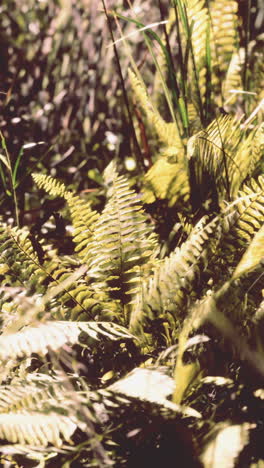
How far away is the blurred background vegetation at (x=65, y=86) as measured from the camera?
1.69m

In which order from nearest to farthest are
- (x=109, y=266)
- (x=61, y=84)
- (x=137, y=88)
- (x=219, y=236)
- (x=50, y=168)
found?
1. (x=219, y=236)
2. (x=109, y=266)
3. (x=137, y=88)
4. (x=50, y=168)
5. (x=61, y=84)

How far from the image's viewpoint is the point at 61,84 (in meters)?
2.00

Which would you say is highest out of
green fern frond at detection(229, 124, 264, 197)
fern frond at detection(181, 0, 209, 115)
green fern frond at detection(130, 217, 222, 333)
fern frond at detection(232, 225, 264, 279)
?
fern frond at detection(181, 0, 209, 115)

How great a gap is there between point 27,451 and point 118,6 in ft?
6.87

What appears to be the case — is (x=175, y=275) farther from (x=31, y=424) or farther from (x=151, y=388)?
(x=31, y=424)

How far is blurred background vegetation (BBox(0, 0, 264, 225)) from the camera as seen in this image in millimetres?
1688

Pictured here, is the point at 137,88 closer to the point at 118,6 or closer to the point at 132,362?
the point at 132,362

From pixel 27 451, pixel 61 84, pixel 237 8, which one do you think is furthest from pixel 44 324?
pixel 61 84

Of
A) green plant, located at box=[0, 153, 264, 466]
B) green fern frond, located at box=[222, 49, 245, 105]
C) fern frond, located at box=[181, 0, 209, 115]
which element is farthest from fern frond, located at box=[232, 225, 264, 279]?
green fern frond, located at box=[222, 49, 245, 105]

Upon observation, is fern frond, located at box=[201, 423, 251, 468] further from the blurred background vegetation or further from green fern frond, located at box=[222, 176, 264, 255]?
the blurred background vegetation

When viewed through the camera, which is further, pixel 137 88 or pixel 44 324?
pixel 137 88

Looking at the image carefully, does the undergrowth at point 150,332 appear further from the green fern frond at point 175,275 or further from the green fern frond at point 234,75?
the green fern frond at point 234,75

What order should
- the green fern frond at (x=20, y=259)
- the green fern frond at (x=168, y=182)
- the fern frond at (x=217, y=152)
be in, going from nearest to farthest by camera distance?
the green fern frond at (x=20, y=259), the fern frond at (x=217, y=152), the green fern frond at (x=168, y=182)

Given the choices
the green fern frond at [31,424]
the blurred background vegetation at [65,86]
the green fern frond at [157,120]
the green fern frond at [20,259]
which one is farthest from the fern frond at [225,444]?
the blurred background vegetation at [65,86]
